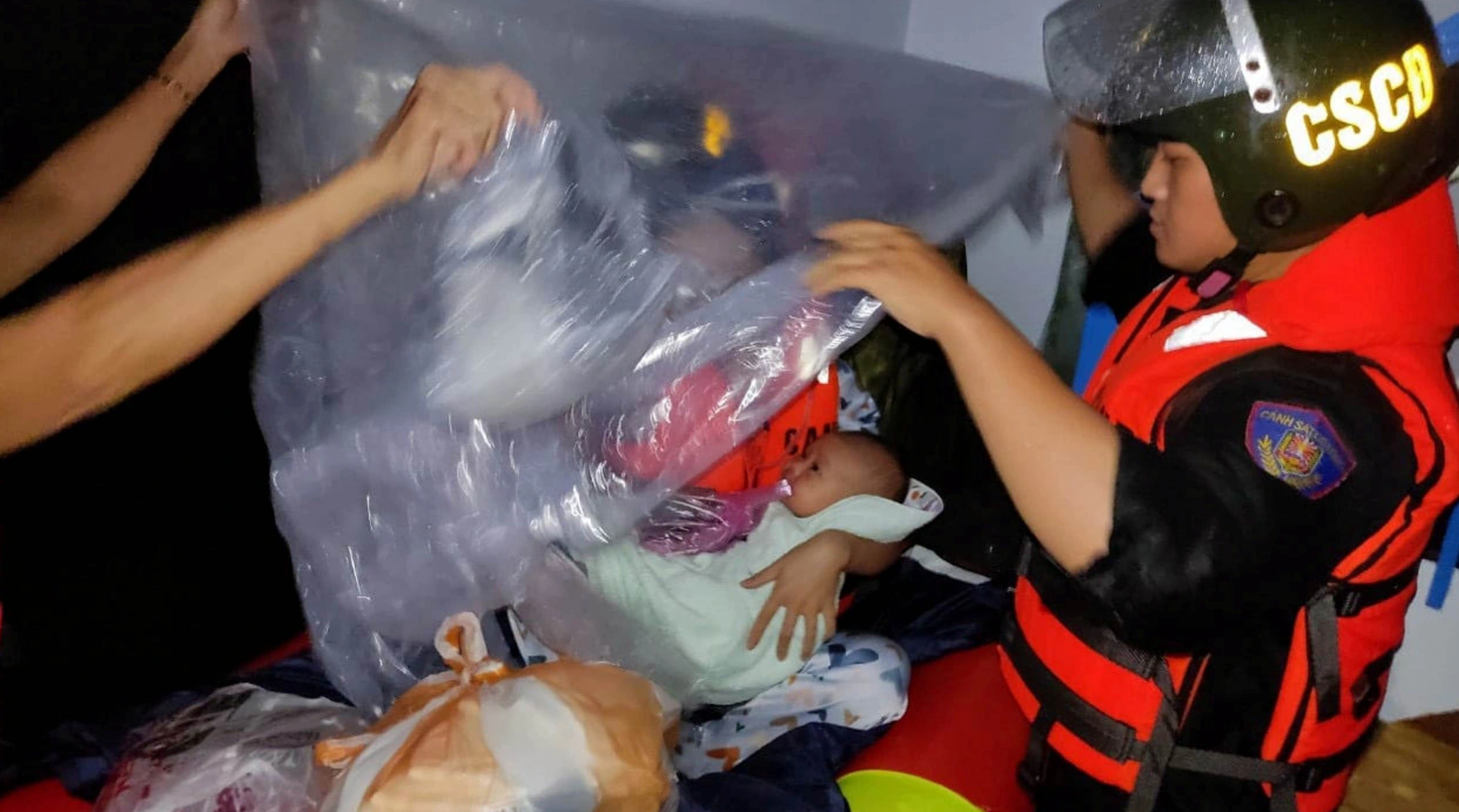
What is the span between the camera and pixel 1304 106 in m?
0.75

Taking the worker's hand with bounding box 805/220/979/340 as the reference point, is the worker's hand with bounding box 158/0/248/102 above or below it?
above

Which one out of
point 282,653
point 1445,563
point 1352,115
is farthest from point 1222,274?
point 282,653

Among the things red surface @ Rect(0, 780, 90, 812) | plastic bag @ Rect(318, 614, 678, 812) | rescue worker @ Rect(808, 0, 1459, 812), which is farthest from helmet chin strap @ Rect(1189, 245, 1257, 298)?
red surface @ Rect(0, 780, 90, 812)

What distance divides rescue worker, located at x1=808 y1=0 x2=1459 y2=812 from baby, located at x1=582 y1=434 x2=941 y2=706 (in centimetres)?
28

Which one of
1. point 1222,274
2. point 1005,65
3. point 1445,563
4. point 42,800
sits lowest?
point 1445,563

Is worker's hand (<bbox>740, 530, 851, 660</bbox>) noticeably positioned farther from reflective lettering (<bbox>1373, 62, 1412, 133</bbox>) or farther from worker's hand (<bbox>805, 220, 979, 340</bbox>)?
reflective lettering (<bbox>1373, 62, 1412, 133</bbox>)

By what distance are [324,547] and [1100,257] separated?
867 mm

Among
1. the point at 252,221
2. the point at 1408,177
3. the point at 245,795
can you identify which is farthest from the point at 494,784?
the point at 1408,177

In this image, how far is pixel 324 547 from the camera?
0.96 metres

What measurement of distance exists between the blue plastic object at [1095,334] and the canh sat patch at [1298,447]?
650 mm

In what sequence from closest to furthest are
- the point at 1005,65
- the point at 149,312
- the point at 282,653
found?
the point at 149,312
the point at 282,653
the point at 1005,65

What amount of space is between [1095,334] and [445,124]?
97cm

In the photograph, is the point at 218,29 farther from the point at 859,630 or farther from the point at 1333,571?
the point at 1333,571

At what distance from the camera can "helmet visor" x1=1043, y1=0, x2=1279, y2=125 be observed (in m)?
0.76
